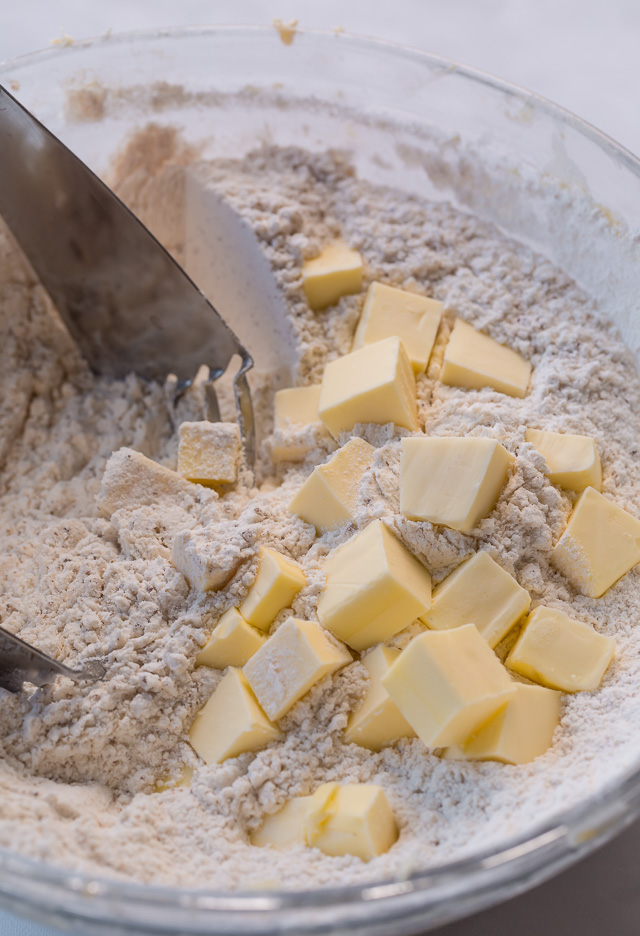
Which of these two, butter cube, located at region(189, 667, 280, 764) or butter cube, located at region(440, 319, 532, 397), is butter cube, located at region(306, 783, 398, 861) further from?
butter cube, located at region(440, 319, 532, 397)

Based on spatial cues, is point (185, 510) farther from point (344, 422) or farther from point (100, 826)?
point (100, 826)

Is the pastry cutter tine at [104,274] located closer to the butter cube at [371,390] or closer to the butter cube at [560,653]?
the butter cube at [371,390]

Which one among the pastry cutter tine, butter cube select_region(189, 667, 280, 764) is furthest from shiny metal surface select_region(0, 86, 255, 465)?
butter cube select_region(189, 667, 280, 764)

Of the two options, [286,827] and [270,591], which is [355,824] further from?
[270,591]

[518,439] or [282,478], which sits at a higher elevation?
[518,439]

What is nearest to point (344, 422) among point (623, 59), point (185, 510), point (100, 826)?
point (185, 510)

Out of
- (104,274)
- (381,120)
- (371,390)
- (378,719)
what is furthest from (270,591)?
(381,120)
